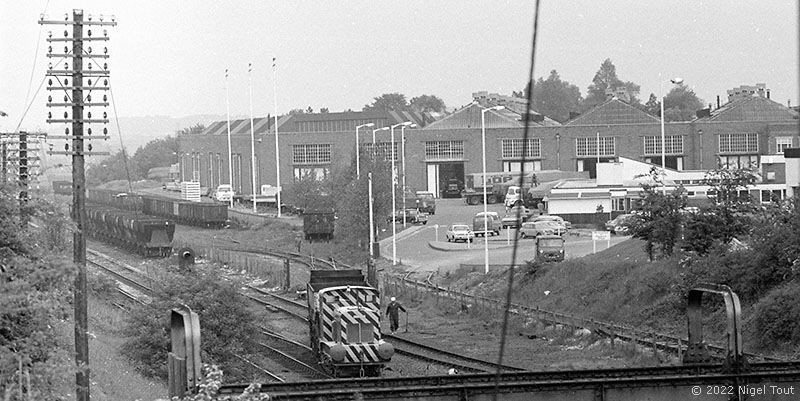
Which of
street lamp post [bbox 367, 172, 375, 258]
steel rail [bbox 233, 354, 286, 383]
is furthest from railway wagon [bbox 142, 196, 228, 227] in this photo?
steel rail [bbox 233, 354, 286, 383]

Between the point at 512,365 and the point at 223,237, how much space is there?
4317 centimetres

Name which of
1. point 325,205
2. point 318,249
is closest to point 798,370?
point 318,249

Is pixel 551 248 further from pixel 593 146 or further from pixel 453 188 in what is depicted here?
pixel 593 146

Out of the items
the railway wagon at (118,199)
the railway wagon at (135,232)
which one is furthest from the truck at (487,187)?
the railway wagon at (135,232)

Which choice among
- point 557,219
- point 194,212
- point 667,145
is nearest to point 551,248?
point 557,219

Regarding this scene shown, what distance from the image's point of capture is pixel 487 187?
85.3m

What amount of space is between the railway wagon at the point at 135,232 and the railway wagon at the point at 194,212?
5.50m

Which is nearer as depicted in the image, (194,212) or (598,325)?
(598,325)

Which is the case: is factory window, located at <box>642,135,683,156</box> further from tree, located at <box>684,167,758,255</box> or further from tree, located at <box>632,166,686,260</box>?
tree, located at <box>684,167,758,255</box>

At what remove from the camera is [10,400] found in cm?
946

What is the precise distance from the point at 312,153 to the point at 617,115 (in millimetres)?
24847

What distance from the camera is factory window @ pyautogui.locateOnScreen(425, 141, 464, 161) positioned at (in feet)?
302

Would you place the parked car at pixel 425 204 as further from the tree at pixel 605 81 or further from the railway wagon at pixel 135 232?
the tree at pixel 605 81

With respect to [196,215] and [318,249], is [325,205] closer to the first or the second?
[196,215]
